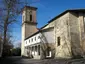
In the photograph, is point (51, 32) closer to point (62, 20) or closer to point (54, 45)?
point (54, 45)

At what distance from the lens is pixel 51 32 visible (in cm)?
3972

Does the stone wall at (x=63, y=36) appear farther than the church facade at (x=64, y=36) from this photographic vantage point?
Yes

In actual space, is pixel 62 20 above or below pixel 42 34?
above

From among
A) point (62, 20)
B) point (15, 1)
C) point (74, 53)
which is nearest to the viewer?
point (15, 1)

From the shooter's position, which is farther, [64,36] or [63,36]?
[63,36]

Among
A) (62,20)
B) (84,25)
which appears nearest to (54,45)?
(62,20)

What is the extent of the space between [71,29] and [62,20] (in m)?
3.57

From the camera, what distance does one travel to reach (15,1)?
1273cm

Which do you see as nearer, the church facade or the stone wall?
the church facade

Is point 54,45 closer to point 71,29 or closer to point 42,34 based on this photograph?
point 42,34

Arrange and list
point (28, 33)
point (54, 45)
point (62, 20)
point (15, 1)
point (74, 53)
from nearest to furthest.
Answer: point (15, 1) → point (74, 53) → point (62, 20) → point (54, 45) → point (28, 33)

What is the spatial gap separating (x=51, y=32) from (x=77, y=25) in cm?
878

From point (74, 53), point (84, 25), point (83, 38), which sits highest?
point (84, 25)

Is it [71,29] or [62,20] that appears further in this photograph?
[62,20]
